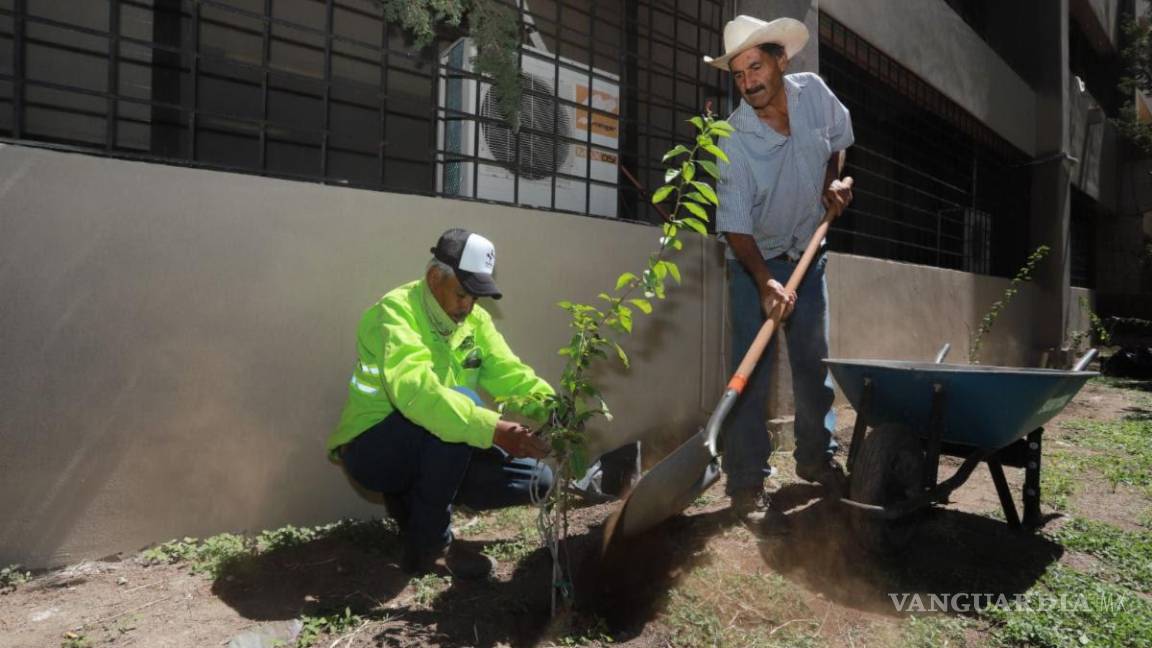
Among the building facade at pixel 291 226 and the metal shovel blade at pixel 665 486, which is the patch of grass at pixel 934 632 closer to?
the metal shovel blade at pixel 665 486

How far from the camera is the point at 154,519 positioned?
2.57 metres

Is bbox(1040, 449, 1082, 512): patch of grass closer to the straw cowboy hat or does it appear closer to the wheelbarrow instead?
the wheelbarrow

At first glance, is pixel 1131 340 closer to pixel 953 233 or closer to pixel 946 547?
pixel 953 233

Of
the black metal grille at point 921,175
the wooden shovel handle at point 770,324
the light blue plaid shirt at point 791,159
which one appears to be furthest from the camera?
the black metal grille at point 921,175

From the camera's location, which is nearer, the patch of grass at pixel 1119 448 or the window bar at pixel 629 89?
the patch of grass at pixel 1119 448

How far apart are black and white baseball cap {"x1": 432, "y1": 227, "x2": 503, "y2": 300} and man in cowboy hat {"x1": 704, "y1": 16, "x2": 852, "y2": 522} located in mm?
1112

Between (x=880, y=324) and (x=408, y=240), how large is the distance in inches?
173

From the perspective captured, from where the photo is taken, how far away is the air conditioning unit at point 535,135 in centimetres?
386

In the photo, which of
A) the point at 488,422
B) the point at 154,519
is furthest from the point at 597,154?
the point at 154,519

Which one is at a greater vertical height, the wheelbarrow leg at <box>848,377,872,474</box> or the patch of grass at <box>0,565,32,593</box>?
the wheelbarrow leg at <box>848,377,872,474</box>

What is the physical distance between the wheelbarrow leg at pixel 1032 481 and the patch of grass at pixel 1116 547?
0.12m

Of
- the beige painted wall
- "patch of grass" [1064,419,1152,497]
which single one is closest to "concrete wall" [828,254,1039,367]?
"patch of grass" [1064,419,1152,497]

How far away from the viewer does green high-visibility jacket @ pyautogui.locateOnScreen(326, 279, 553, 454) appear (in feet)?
7.04

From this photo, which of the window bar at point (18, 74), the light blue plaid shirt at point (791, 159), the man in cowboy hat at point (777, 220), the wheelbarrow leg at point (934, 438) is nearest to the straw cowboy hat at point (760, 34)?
the man in cowboy hat at point (777, 220)
